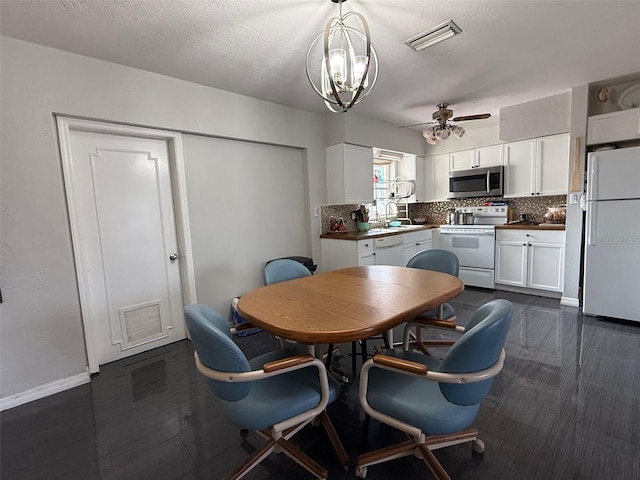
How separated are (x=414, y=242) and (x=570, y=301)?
1958 millimetres

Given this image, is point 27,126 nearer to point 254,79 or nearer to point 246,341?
point 254,79

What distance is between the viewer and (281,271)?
8.32 ft

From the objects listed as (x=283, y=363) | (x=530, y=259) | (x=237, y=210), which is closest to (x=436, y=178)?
(x=530, y=259)

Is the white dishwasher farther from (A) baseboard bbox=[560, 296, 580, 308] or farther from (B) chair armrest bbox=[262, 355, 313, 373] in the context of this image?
(B) chair armrest bbox=[262, 355, 313, 373]

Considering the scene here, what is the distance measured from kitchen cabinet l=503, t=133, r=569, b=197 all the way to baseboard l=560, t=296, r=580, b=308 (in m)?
1.33

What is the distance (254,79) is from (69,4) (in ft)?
4.55

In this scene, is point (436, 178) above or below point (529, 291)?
above

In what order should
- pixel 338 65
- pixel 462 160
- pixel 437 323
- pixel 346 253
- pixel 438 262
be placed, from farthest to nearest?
pixel 462 160
pixel 346 253
pixel 438 262
pixel 437 323
pixel 338 65

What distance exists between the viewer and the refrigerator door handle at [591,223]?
3119 millimetres

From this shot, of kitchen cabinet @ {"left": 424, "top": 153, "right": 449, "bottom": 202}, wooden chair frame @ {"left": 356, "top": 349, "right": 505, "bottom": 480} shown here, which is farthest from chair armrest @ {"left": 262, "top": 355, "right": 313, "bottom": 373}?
kitchen cabinet @ {"left": 424, "top": 153, "right": 449, "bottom": 202}

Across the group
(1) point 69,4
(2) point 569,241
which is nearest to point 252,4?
(1) point 69,4

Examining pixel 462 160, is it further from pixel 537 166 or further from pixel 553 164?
pixel 553 164

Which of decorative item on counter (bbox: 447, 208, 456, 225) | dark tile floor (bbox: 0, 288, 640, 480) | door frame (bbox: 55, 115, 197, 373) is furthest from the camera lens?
decorative item on counter (bbox: 447, 208, 456, 225)

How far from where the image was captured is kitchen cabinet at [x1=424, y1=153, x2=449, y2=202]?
5.01 m
